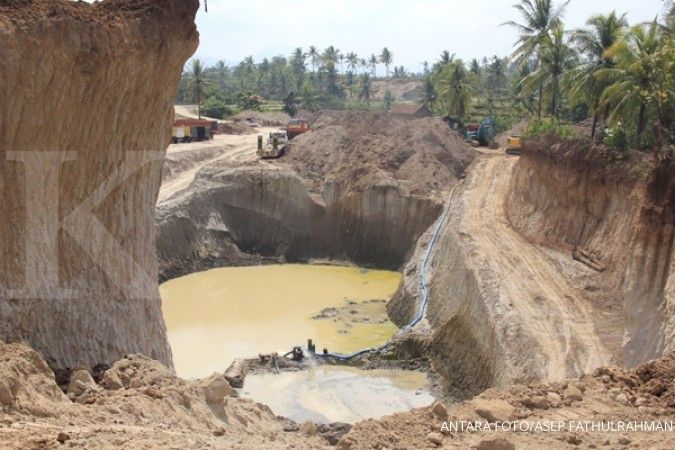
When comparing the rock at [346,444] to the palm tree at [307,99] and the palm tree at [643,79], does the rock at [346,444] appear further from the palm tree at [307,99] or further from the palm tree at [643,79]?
the palm tree at [307,99]

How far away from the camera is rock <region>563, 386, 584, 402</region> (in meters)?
10.6

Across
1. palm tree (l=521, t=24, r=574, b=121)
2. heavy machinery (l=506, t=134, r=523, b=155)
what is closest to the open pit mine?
heavy machinery (l=506, t=134, r=523, b=155)

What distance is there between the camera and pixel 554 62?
119 feet

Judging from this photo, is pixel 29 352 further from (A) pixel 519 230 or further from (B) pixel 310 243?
(B) pixel 310 243

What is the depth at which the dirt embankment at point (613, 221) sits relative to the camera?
15344mm

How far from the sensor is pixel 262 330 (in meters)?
27.0

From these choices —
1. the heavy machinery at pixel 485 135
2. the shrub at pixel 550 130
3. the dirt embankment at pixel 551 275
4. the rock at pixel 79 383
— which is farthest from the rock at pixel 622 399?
the heavy machinery at pixel 485 135

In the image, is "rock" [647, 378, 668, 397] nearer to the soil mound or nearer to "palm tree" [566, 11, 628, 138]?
"palm tree" [566, 11, 628, 138]

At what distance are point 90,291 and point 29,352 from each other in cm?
329

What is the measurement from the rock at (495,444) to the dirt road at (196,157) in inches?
1078

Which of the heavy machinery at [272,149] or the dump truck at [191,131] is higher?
the dump truck at [191,131]

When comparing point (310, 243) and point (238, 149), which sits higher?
point (238, 149)

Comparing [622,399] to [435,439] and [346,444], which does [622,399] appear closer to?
[435,439]

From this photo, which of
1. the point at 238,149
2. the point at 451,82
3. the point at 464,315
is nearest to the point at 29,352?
the point at 464,315
